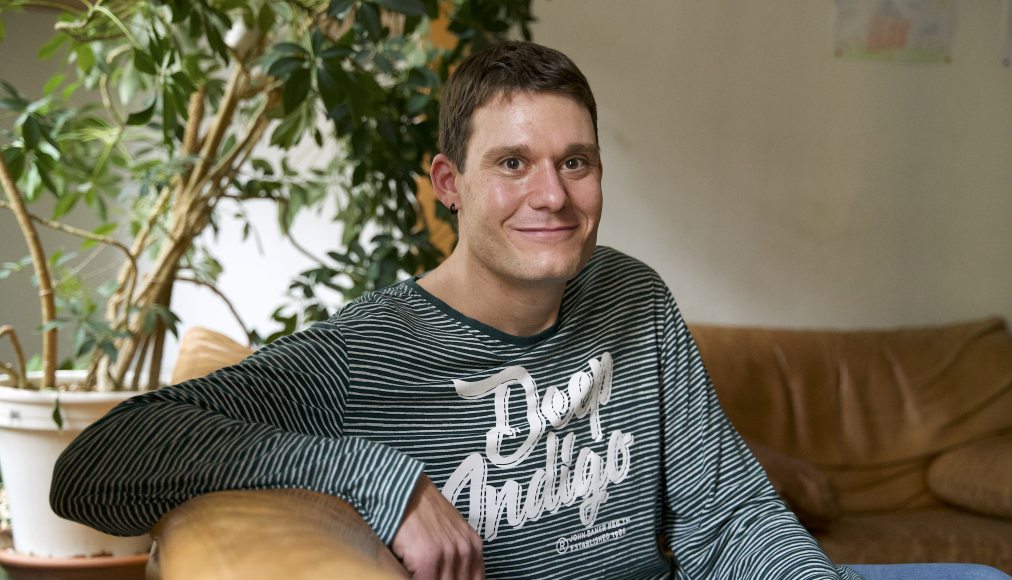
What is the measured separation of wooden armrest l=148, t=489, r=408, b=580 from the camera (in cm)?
73

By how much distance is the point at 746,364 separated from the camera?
2697 mm

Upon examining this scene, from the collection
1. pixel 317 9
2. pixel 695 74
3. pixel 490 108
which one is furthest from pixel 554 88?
pixel 695 74

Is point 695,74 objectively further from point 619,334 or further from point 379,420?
point 379,420

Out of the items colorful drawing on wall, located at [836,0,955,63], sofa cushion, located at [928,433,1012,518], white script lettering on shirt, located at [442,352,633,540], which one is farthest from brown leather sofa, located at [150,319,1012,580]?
white script lettering on shirt, located at [442,352,633,540]

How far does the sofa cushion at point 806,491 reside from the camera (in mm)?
2232

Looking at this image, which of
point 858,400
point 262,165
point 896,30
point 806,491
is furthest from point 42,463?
point 896,30

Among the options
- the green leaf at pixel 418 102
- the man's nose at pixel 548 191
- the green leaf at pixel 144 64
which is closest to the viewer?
the man's nose at pixel 548 191

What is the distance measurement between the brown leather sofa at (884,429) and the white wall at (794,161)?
0.70 ft

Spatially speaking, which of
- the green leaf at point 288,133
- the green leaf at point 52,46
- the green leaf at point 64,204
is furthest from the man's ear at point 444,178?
the green leaf at point 64,204

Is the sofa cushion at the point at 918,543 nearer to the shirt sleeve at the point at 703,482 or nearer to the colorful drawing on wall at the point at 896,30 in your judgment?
the shirt sleeve at the point at 703,482

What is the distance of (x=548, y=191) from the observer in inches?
46.3

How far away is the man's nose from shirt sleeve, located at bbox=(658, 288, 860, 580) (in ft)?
0.98

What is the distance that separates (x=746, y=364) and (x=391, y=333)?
1.72 meters

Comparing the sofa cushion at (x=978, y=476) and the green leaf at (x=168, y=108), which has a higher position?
the green leaf at (x=168, y=108)
